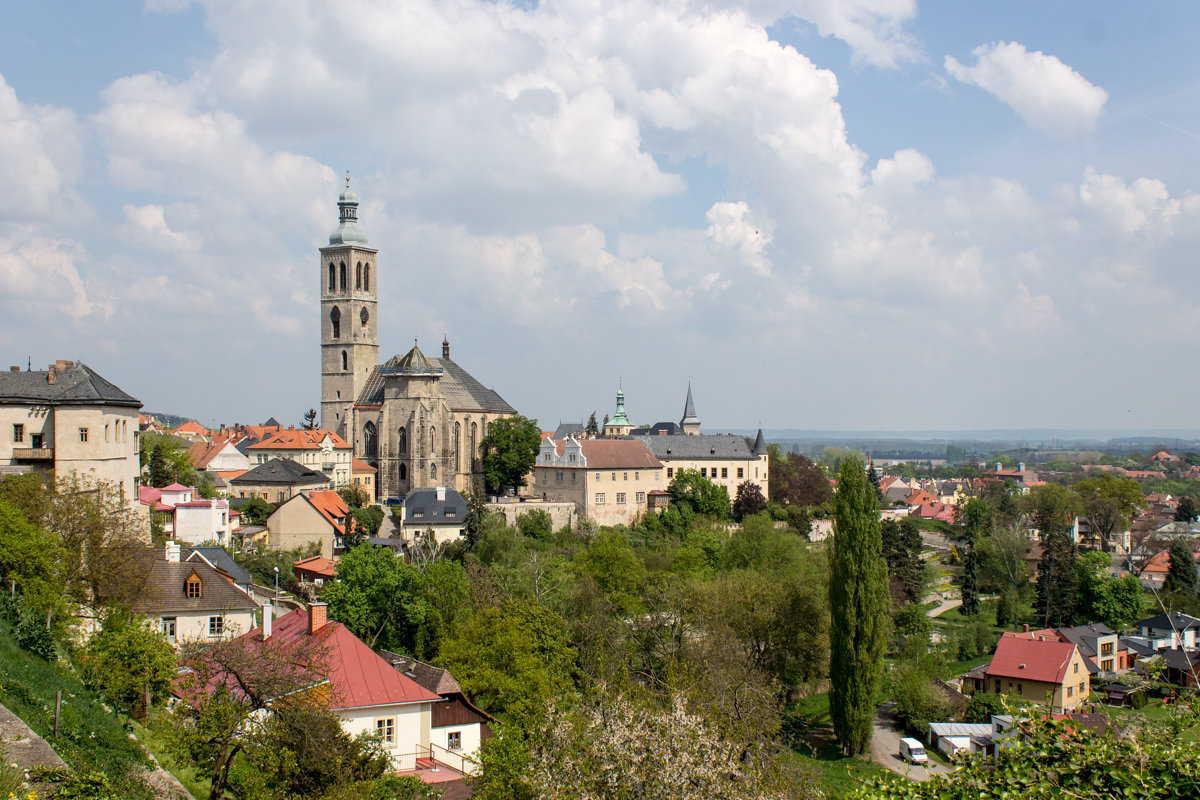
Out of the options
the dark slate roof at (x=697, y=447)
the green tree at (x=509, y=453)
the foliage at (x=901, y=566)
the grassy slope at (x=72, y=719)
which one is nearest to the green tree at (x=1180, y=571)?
the foliage at (x=901, y=566)

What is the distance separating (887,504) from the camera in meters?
129

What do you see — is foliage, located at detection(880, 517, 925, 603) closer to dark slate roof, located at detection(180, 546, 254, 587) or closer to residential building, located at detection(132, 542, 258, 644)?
dark slate roof, located at detection(180, 546, 254, 587)

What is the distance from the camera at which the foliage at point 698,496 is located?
73.9m

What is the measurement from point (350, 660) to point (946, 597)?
58422mm

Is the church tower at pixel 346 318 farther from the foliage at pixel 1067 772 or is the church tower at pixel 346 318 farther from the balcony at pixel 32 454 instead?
the foliage at pixel 1067 772

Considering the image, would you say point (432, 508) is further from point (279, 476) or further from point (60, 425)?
point (60, 425)

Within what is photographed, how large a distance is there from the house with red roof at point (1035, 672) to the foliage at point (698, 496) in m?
28.4

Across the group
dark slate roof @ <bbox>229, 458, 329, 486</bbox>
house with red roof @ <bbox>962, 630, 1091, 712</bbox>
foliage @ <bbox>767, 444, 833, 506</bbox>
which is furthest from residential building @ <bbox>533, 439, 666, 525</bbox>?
house with red roof @ <bbox>962, 630, 1091, 712</bbox>

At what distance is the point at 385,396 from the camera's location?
79000mm

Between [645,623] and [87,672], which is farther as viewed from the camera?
[645,623]

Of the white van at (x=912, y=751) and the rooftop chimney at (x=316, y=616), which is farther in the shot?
the white van at (x=912, y=751)

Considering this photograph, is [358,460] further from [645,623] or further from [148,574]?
[148,574]

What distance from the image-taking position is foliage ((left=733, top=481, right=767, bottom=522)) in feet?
251

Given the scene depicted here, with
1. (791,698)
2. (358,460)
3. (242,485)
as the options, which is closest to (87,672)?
(791,698)
